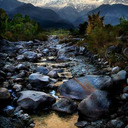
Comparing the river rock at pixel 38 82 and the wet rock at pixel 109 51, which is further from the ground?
the wet rock at pixel 109 51

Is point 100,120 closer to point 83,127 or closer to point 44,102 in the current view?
point 83,127

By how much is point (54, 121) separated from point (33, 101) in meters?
1.10

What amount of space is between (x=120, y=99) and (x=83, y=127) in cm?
172

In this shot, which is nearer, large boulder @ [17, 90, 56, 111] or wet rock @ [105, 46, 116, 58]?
large boulder @ [17, 90, 56, 111]

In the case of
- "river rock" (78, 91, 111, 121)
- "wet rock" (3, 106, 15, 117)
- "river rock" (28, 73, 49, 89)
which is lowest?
"wet rock" (3, 106, 15, 117)

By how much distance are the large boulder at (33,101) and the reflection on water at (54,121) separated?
486mm

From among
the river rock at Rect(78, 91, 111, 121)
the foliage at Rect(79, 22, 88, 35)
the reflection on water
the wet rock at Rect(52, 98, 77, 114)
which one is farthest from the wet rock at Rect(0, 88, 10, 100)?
the foliage at Rect(79, 22, 88, 35)

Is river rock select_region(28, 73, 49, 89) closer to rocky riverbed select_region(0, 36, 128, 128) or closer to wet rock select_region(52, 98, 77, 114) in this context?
rocky riverbed select_region(0, 36, 128, 128)

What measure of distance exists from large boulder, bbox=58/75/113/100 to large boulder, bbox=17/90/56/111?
1.01 meters

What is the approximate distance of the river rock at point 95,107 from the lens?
5.60m

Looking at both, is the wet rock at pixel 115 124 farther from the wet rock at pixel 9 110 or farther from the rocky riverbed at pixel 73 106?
the wet rock at pixel 9 110

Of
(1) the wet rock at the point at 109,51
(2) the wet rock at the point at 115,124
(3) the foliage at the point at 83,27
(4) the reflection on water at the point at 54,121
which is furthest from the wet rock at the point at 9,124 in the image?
(3) the foliage at the point at 83,27

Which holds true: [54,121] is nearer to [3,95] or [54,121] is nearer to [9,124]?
[9,124]

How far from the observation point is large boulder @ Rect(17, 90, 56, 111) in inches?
249
